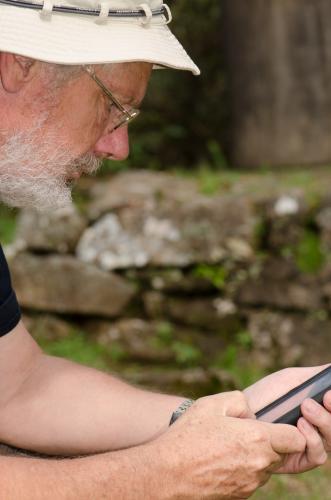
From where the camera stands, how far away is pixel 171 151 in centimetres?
765

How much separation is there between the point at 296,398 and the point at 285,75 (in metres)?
3.51

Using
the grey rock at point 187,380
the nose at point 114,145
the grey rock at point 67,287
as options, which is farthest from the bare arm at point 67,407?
the grey rock at point 67,287

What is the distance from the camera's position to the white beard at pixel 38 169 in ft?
9.24

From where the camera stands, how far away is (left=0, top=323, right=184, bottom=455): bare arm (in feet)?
9.18

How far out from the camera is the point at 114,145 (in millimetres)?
2998

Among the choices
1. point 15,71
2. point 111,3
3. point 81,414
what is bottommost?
point 81,414

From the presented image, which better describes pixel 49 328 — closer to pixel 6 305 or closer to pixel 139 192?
pixel 139 192

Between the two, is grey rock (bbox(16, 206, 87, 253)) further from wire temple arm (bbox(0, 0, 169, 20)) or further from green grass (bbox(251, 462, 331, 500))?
wire temple arm (bbox(0, 0, 169, 20))

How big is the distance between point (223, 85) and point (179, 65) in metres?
5.04

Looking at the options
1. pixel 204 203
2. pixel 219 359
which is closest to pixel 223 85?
pixel 204 203

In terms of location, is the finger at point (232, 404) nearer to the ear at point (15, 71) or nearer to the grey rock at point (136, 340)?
Result: the ear at point (15, 71)

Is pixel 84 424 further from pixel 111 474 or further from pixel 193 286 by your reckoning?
pixel 193 286

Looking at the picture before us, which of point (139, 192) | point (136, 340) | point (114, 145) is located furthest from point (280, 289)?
point (114, 145)

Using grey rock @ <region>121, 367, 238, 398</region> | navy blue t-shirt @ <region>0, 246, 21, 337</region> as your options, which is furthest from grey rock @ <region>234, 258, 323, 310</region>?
navy blue t-shirt @ <region>0, 246, 21, 337</region>
